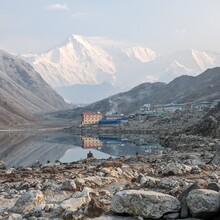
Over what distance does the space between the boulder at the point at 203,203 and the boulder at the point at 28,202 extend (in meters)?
4.40

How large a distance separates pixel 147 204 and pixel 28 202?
160 inches

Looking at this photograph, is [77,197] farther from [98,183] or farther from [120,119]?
[120,119]

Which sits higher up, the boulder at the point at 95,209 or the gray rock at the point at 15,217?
the boulder at the point at 95,209

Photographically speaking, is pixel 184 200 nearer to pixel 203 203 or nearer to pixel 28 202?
pixel 203 203

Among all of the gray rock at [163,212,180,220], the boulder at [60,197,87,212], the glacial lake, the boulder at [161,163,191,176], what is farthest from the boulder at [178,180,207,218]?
the glacial lake

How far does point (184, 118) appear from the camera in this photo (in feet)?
379

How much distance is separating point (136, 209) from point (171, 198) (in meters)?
0.88

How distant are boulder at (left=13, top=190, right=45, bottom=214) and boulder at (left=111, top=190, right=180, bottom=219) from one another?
2918 millimetres

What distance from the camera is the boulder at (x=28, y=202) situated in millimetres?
11641

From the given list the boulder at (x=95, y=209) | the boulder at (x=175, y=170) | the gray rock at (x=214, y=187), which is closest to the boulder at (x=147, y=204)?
the boulder at (x=95, y=209)

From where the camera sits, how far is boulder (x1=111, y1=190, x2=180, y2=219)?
9508 mm

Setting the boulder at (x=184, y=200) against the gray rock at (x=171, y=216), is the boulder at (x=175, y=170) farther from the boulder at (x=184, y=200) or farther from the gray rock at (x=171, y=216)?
the gray rock at (x=171, y=216)

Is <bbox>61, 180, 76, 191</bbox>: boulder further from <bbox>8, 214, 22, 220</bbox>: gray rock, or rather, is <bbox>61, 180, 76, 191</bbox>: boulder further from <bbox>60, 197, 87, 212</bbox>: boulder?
<bbox>8, 214, 22, 220</bbox>: gray rock

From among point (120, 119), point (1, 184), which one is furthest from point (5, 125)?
point (1, 184)
